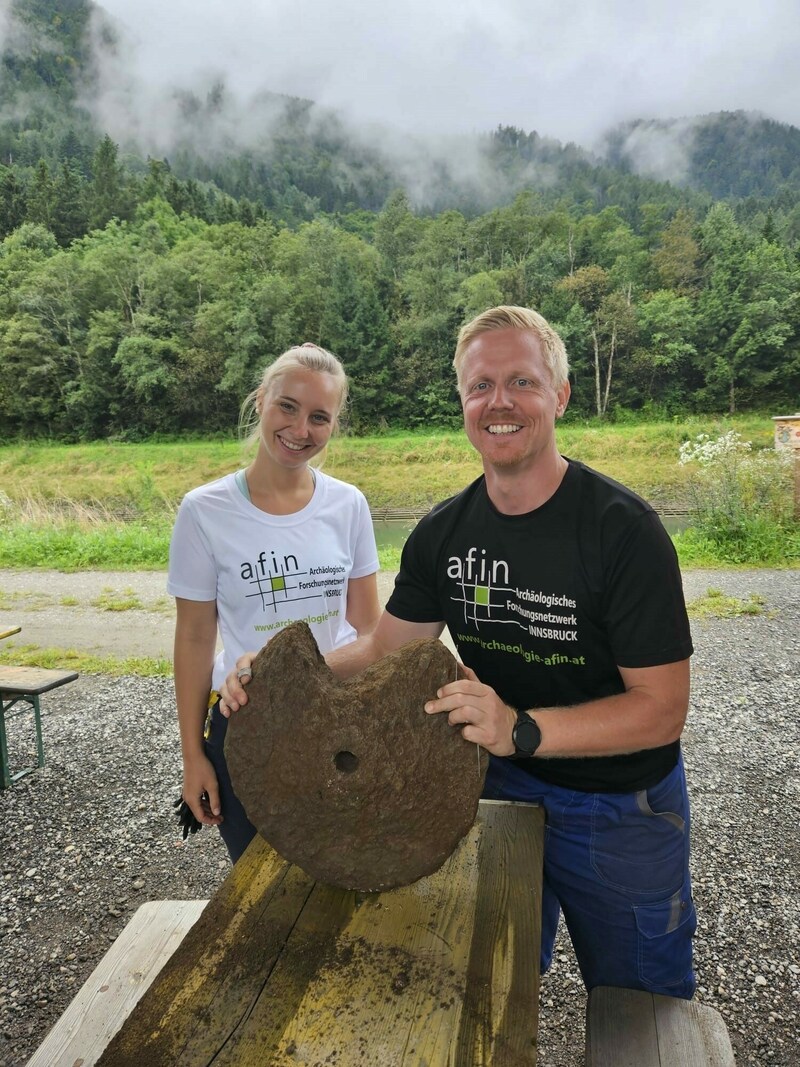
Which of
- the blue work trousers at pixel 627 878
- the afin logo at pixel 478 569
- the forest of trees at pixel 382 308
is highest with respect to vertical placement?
the forest of trees at pixel 382 308

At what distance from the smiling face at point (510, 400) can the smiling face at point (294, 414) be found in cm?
46

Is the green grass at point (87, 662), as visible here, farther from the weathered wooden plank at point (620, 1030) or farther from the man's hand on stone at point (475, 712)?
the man's hand on stone at point (475, 712)

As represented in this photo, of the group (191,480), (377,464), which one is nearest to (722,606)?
(377,464)

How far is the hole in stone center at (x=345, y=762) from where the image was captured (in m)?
1.43

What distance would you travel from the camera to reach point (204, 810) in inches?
79.0

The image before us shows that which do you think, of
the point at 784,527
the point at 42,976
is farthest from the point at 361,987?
the point at 784,527

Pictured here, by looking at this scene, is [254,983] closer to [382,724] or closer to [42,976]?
[382,724]

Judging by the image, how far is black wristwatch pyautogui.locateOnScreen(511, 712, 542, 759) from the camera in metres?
1.45

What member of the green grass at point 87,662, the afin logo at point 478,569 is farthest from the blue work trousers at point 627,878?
the green grass at point 87,662

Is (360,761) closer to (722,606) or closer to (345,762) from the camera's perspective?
(345,762)

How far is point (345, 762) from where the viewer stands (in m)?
1.44

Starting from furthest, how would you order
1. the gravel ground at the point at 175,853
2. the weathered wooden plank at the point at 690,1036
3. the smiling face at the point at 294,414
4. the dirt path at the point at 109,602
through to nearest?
1. the dirt path at the point at 109,602
2. the gravel ground at the point at 175,853
3. the smiling face at the point at 294,414
4. the weathered wooden plank at the point at 690,1036

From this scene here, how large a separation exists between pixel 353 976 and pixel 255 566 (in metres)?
1.07

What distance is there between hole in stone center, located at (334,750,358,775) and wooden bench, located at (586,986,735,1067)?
2.90 ft
